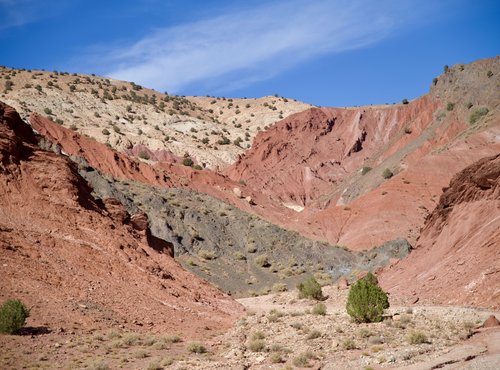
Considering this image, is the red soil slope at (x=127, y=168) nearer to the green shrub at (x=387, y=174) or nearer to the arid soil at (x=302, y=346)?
the green shrub at (x=387, y=174)

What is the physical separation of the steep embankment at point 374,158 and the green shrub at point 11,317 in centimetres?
3695

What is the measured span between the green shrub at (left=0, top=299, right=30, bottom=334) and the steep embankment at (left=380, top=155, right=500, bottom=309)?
15.3 meters

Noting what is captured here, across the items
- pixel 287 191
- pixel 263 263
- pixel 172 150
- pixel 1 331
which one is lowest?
pixel 1 331

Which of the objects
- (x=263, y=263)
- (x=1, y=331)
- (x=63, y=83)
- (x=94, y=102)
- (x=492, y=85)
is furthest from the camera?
(x=63, y=83)

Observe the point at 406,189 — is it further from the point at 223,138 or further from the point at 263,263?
the point at 223,138

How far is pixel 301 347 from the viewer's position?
16469 millimetres

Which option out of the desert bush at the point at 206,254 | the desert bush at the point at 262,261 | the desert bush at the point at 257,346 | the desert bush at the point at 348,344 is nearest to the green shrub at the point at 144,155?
the desert bush at the point at 206,254

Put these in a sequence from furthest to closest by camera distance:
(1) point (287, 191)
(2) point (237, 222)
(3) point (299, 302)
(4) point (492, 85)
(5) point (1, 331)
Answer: (1) point (287, 191) < (4) point (492, 85) < (2) point (237, 222) < (3) point (299, 302) < (5) point (1, 331)

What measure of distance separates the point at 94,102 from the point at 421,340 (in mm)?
81461

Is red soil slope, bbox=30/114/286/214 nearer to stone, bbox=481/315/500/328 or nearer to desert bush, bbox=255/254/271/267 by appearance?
desert bush, bbox=255/254/271/267

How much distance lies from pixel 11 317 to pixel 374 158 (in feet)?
219

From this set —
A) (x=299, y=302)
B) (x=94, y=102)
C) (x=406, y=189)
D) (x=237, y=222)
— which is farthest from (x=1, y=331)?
(x=94, y=102)

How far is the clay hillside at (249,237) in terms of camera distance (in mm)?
16734

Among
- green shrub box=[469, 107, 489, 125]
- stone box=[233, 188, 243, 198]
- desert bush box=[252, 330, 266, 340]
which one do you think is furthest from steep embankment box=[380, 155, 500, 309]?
stone box=[233, 188, 243, 198]
